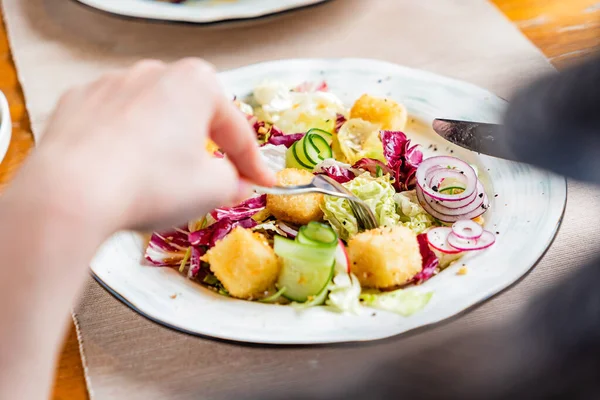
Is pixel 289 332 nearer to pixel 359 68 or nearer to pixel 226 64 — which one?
pixel 359 68

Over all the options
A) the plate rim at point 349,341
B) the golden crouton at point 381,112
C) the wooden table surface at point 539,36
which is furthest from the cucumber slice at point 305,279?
the wooden table surface at point 539,36

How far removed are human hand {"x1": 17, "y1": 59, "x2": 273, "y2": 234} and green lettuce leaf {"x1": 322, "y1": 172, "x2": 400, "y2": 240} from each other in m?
0.42

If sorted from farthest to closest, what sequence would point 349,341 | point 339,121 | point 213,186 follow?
point 339,121
point 349,341
point 213,186

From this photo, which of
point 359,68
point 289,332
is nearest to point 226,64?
point 359,68

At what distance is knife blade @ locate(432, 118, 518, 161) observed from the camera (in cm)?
134

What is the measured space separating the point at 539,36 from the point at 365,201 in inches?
37.3

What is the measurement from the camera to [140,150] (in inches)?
26.2

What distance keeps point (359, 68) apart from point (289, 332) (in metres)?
0.84

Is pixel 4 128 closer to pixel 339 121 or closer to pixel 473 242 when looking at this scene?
pixel 339 121

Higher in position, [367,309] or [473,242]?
[473,242]

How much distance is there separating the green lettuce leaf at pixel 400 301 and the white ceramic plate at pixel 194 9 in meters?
0.98

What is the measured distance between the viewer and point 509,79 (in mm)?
1665

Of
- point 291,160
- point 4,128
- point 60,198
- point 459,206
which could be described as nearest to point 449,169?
point 459,206

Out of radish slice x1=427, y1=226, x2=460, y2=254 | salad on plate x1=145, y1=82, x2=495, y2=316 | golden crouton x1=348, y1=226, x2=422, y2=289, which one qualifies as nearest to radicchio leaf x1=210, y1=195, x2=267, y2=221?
salad on plate x1=145, y1=82, x2=495, y2=316
